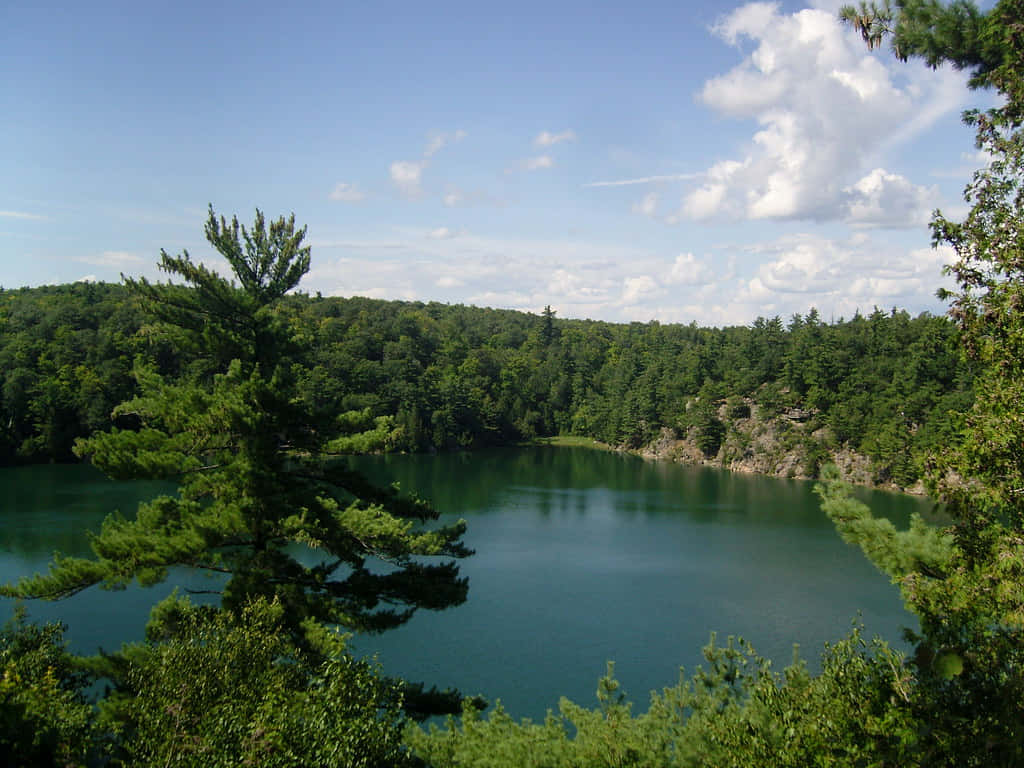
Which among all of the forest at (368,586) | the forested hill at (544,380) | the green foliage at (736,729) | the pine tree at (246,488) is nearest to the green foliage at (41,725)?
the forest at (368,586)

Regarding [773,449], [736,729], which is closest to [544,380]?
[773,449]

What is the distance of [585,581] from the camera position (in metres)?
22.0

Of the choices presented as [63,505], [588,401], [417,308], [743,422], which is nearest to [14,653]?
[63,505]

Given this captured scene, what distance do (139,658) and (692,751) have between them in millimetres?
5270

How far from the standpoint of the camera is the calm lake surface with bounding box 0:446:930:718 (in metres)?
15.4

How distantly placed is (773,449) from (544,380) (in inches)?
1084

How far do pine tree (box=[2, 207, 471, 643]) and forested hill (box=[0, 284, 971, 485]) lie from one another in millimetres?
19516

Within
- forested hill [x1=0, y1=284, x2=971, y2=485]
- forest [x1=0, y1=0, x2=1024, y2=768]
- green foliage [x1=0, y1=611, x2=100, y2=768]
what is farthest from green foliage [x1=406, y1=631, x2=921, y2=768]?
forested hill [x1=0, y1=284, x2=971, y2=485]

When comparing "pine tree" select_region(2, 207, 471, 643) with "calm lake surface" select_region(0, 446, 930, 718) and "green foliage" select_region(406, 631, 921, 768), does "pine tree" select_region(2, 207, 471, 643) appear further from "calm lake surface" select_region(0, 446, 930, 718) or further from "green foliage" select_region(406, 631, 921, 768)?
"calm lake surface" select_region(0, 446, 930, 718)

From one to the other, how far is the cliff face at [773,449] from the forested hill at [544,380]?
0.16m

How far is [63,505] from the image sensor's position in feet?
94.6

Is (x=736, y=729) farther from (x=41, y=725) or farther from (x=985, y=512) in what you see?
(x=41, y=725)

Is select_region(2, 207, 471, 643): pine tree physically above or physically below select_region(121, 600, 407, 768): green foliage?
above

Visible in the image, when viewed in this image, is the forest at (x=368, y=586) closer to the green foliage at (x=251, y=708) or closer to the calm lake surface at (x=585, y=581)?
the green foliage at (x=251, y=708)
